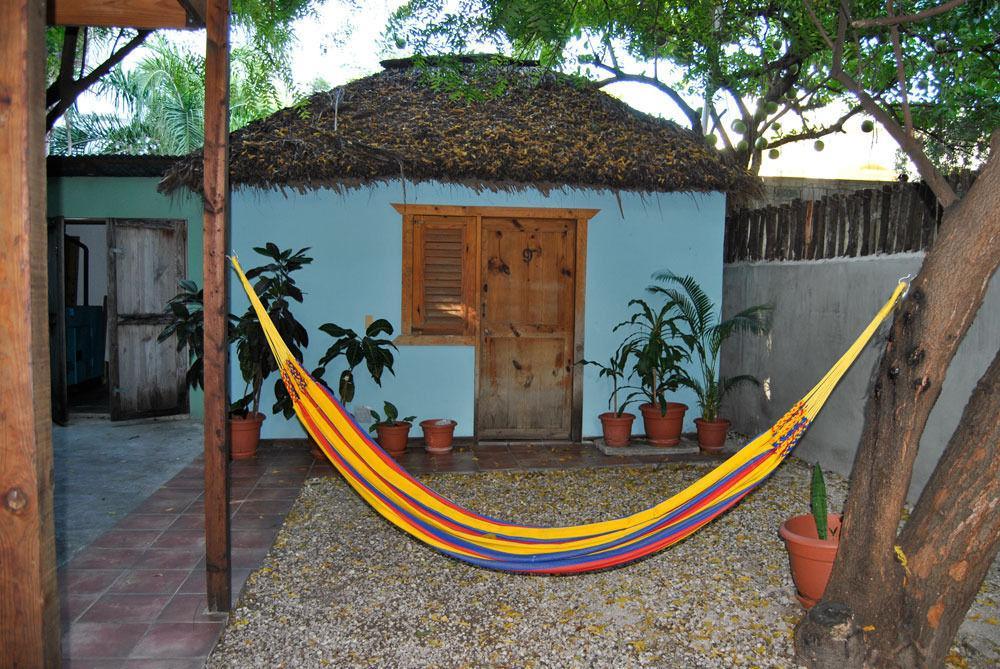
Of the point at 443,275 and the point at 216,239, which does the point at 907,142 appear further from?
the point at 443,275

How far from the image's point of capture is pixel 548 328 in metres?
5.43

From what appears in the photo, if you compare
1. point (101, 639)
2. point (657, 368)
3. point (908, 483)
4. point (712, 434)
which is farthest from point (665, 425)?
point (101, 639)

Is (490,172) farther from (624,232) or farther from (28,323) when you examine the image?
(28,323)

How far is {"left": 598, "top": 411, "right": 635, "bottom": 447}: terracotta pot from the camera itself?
5.27 meters

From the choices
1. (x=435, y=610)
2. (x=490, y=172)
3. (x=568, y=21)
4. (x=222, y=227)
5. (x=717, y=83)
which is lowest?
(x=435, y=610)

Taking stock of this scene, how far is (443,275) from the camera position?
5.28 meters

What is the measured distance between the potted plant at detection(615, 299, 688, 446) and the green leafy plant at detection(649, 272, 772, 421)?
0.25ft

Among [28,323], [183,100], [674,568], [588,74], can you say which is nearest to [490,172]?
[588,74]

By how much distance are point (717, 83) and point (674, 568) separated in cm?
524

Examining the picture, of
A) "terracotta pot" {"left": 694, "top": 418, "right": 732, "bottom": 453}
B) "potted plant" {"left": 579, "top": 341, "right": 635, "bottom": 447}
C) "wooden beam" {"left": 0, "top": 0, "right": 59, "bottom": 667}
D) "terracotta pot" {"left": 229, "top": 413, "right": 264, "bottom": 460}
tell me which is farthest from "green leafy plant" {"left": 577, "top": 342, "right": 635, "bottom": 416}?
"wooden beam" {"left": 0, "top": 0, "right": 59, "bottom": 667}

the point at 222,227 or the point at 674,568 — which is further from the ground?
the point at 222,227

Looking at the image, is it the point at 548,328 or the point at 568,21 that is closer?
the point at 568,21

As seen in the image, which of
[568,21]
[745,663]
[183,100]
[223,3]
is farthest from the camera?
[183,100]

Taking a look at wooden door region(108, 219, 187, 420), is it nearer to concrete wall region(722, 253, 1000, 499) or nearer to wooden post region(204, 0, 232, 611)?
wooden post region(204, 0, 232, 611)
